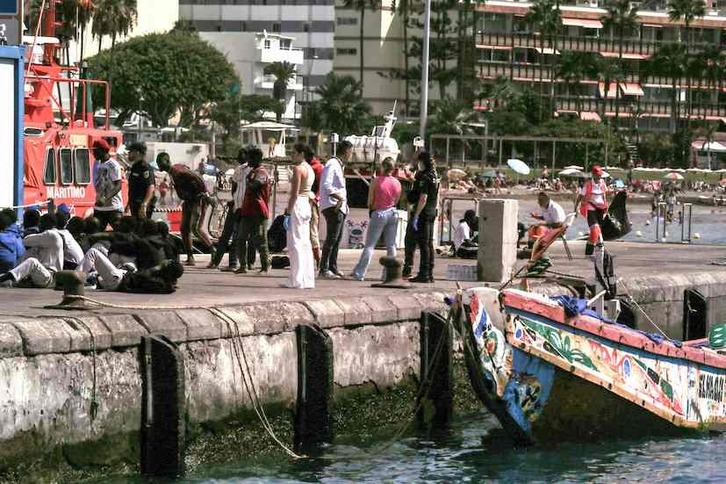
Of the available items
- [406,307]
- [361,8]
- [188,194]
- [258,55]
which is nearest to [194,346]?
[406,307]

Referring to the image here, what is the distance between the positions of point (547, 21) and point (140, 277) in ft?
411

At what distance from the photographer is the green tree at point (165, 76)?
12038 cm

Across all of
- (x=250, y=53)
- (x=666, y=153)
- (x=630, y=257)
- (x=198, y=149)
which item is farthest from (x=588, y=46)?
(x=630, y=257)

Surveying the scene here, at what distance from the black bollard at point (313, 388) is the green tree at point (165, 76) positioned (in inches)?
3991

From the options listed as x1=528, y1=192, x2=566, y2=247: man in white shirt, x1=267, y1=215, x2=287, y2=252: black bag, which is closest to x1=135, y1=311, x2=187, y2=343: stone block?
x1=267, y1=215, x2=287, y2=252: black bag

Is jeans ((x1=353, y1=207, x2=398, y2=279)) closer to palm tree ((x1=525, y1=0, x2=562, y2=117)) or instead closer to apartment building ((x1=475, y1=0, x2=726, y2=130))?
palm tree ((x1=525, y1=0, x2=562, y2=117))

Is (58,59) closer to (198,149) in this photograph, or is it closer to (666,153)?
(198,149)

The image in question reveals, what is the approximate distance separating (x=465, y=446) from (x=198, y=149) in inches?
2868

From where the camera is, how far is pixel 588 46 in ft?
482

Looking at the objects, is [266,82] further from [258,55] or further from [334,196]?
[334,196]

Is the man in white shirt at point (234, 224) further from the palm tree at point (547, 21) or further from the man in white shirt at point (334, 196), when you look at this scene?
the palm tree at point (547, 21)

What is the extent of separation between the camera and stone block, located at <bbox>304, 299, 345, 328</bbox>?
56.3 feet

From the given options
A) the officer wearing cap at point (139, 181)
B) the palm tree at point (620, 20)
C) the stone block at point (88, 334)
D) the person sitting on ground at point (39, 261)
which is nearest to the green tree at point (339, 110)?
the palm tree at point (620, 20)

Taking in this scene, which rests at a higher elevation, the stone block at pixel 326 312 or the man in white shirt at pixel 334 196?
the man in white shirt at pixel 334 196
